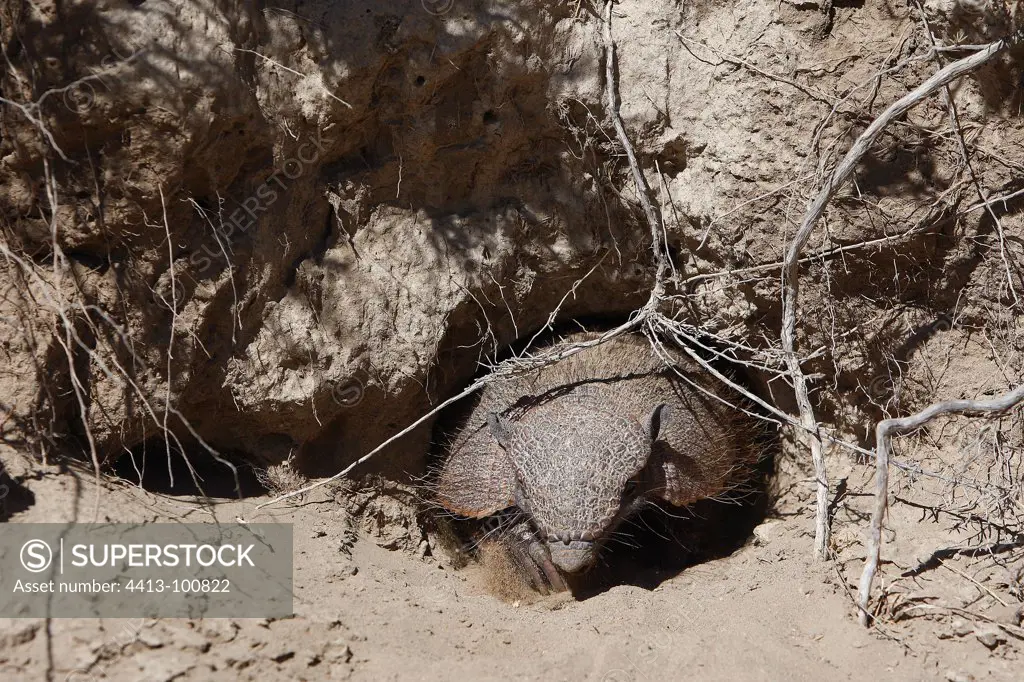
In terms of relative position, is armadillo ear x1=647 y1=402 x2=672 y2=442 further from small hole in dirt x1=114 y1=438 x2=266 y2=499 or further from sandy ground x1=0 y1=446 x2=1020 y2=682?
small hole in dirt x1=114 y1=438 x2=266 y2=499

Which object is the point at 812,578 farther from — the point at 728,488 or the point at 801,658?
the point at 728,488

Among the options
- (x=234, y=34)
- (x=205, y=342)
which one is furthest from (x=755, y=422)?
(x=234, y=34)

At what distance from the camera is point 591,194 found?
17.5ft

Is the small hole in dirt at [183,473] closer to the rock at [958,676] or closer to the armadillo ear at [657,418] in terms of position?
the armadillo ear at [657,418]

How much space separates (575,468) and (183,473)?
8.32 feet

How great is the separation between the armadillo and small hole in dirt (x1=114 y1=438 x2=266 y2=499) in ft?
4.35

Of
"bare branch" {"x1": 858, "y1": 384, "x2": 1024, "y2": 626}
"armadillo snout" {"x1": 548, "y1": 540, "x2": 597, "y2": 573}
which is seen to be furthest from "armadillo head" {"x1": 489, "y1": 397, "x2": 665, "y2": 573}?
"bare branch" {"x1": 858, "y1": 384, "x2": 1024, "y2": 626}

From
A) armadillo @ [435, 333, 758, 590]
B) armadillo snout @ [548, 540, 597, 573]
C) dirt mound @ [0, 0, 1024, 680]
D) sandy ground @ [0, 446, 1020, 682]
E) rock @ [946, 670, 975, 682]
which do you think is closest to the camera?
sandy ground @ [0, 446, 1020, 682]

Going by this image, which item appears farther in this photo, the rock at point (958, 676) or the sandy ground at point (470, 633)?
the rock at point (958, 676)

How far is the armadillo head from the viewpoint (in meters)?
4.76

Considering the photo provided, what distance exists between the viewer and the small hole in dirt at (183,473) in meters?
4.91

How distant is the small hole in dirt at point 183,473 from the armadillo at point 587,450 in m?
1.33

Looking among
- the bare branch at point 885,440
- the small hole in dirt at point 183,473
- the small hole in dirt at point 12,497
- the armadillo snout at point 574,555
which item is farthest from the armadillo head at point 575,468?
the small hole in dirt at point 12,497

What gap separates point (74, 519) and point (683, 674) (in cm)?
306
